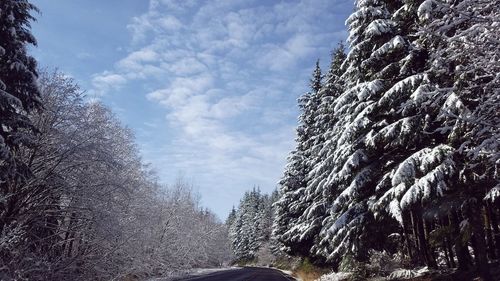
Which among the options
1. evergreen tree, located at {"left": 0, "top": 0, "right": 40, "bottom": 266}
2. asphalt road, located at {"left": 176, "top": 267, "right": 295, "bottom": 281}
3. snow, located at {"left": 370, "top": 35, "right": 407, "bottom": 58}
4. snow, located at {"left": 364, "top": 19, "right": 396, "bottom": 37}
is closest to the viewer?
evergreen tree, located at {"left": 0, "top": 0, "right": 40, "bottom": 266}

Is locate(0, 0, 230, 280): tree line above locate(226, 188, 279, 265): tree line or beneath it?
beneath

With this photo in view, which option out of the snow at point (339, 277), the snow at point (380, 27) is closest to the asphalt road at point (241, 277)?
the snow at point (339, 277)

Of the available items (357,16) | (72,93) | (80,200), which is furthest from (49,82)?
(357,16)

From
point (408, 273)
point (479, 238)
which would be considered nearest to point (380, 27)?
point (479, 238)

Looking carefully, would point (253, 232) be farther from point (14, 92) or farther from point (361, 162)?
point (14, 92)

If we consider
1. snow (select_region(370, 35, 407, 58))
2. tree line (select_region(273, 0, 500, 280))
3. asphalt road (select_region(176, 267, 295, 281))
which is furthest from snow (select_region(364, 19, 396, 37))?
asphalt road (select_region(176, 267, 295, 281))

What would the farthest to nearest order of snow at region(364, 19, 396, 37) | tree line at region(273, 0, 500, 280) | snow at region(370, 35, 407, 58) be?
snow at region(364, 19, 396, 37)
snow at region(370, 35, 407, 58)
tree line at region(273, 0, 500, 280)

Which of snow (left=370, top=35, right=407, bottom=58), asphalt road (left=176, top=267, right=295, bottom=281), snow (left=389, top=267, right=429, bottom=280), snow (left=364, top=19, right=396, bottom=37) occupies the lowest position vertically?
Answer: snow (left=389, top=267, right=429, bottom=280)

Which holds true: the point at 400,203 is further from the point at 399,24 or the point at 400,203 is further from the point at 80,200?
the point at 80,200

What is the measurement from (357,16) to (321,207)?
47.0 feet

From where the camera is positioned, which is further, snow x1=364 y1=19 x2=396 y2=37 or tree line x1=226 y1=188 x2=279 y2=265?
tree line x1=226 y1=188 x2=279 y2=265

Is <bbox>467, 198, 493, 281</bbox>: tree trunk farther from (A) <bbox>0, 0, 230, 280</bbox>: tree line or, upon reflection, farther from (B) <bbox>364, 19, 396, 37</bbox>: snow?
(A) <bbox>0, 0, 230, 280</bbox>: tree line

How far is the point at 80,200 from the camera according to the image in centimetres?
1562

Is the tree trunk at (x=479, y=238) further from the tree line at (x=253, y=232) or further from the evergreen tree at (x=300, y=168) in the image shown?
the tree line at (x=253, y=232)
